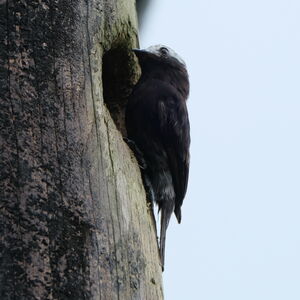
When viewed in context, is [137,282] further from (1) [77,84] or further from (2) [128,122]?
(2) [128,122]

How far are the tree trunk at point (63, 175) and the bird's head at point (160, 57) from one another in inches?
49.9

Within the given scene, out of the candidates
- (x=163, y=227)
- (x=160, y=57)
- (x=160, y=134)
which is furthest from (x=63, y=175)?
(x=160, y=57)

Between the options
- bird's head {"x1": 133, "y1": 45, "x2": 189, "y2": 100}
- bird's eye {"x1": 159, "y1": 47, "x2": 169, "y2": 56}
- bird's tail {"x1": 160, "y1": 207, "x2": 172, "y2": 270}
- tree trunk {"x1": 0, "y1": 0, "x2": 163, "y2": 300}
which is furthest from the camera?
bird's eye {"x1": 159, "y1": 47, "x2": 169, "y2": 56}

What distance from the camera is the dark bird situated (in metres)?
4.88

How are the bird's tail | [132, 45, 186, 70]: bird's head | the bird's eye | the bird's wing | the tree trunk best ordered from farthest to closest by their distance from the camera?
the bird's eye < [132, 45, 186, 70]: bird's head < the bird's wing < the bird's tail < the tree trunk

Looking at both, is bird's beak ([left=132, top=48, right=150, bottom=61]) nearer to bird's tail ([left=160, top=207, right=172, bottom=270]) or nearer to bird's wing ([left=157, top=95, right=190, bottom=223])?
bird's wing ([left=157, top=95, right=190, bottom=223])

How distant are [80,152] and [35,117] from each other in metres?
0.26

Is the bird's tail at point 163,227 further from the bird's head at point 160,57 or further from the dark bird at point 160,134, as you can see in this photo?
the bird's head at point 160,57

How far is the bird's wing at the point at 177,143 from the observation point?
5.10m

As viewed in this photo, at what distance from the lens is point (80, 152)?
3.40 metres

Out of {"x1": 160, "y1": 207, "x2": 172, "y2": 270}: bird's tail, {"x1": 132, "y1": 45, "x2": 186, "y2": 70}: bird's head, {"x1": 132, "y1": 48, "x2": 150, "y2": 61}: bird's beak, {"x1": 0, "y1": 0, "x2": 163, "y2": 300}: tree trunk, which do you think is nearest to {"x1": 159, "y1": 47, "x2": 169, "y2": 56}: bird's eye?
{"x1": 132, "y1": 45, "x2": 186, "y2": 70}: bird's head

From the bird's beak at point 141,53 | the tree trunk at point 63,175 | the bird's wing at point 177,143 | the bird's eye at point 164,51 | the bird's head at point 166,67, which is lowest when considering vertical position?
the tree trunk at point 63,175

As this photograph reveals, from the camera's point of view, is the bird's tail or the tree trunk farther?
the bird's tail

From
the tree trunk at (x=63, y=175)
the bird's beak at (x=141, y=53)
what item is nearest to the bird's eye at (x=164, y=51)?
the bird's beak at (x=141, y=53)
